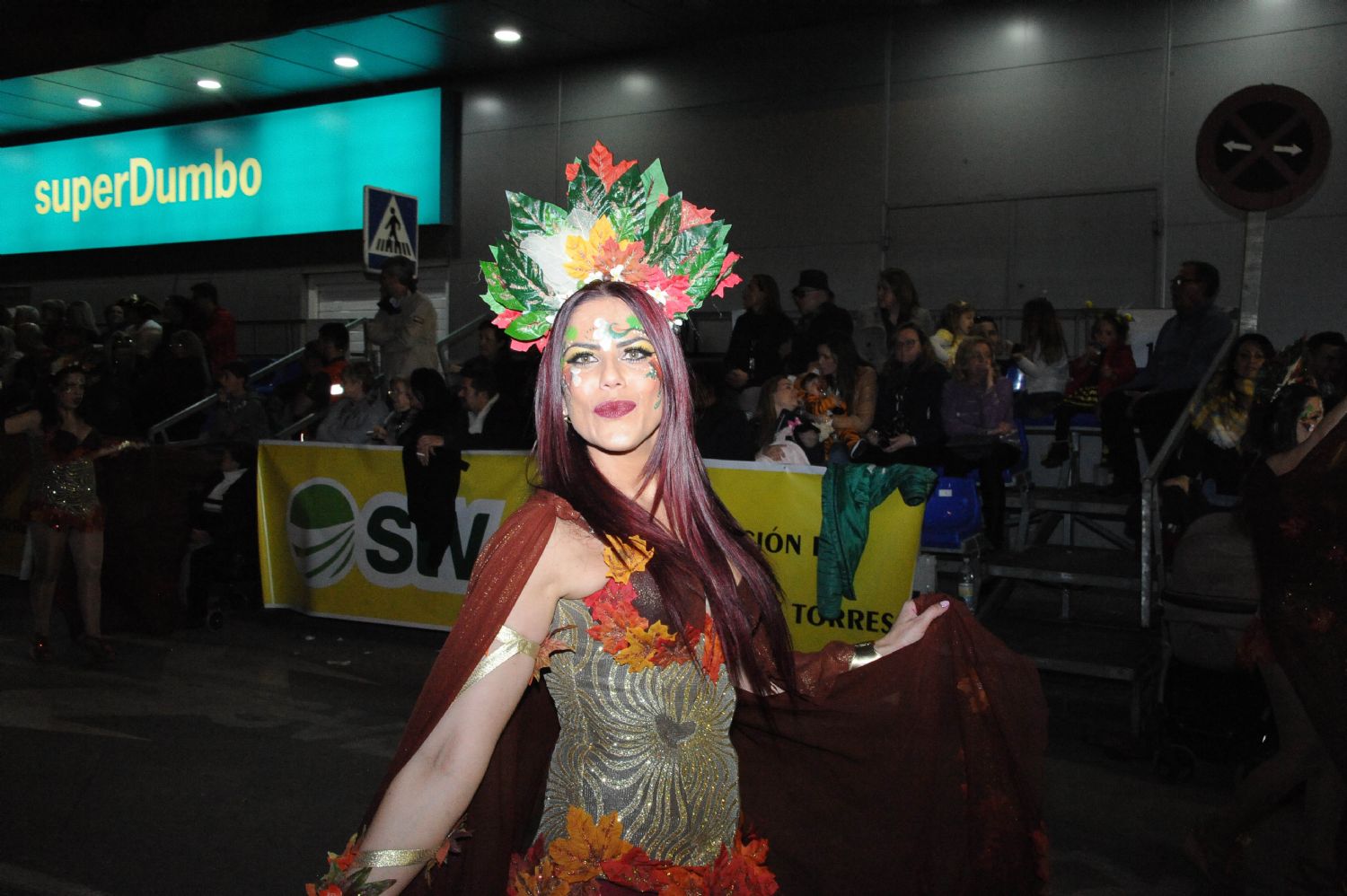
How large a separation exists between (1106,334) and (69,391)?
7783 mm

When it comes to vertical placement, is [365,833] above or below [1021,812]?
above

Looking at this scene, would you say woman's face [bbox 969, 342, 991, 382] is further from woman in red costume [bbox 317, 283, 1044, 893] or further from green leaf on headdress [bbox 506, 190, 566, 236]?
green leaf on headdress [bbox 506, 190, 566, 236]

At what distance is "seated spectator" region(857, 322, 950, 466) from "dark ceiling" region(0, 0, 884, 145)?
5.94 m

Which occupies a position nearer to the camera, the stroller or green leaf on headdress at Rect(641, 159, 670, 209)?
green leaf on headdress at Rect(641, 159, 670, 209)

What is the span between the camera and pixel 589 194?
8.16 feet

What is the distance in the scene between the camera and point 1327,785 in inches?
167

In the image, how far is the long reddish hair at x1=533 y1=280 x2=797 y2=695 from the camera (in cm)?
227

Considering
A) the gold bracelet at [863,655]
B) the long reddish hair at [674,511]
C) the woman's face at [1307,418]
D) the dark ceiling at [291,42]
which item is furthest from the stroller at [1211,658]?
the dark ceiling at [291,42]

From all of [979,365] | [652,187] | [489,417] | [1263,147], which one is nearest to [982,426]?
[979,365]

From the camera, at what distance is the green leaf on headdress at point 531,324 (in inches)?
96.7

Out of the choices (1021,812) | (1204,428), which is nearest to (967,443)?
(1204,428)

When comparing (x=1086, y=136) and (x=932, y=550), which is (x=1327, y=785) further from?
(x=1086, y=136)

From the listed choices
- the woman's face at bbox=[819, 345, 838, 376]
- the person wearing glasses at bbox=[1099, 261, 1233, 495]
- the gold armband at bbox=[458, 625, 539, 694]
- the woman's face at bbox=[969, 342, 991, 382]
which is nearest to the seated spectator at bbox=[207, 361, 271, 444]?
the woman's face at bbox=[819, 345, 838, 376]

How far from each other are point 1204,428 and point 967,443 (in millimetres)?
1592
